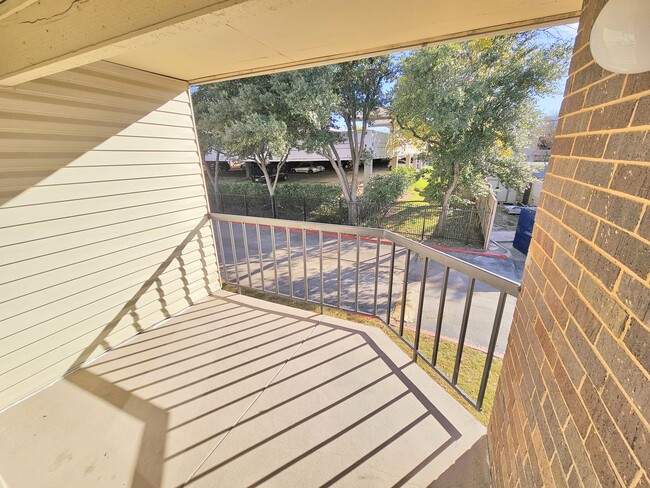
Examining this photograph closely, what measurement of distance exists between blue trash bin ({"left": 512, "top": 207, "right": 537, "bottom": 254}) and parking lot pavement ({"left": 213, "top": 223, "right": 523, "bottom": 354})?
0.84m

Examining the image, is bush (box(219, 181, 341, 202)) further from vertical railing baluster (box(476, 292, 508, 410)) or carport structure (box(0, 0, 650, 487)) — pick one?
vertical railing baluster (box(476, 292, 508, 410))

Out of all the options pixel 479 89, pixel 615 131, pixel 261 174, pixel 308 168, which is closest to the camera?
pixel 615 131

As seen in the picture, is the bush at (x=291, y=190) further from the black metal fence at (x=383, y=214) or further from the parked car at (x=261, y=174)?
the parked car at (x=261, y=174)

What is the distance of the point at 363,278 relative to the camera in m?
5.26

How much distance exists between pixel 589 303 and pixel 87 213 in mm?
2789

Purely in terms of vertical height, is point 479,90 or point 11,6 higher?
point 479,90

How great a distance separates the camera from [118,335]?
7.54ft

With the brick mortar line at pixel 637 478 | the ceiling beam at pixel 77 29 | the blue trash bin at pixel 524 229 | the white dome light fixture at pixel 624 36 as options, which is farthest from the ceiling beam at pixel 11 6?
the blue trash bin at pixel 524 229

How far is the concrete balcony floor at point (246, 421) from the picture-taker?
1366mm

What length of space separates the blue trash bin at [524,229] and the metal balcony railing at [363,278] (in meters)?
2.43

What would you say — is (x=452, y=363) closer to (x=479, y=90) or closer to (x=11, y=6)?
(x=11, y=6)

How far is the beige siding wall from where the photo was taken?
67.1 inches

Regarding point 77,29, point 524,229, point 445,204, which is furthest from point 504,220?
point 77,29

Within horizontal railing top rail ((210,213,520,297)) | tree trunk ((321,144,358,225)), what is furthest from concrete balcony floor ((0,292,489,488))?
tree trunk ((321,144,358,225))
